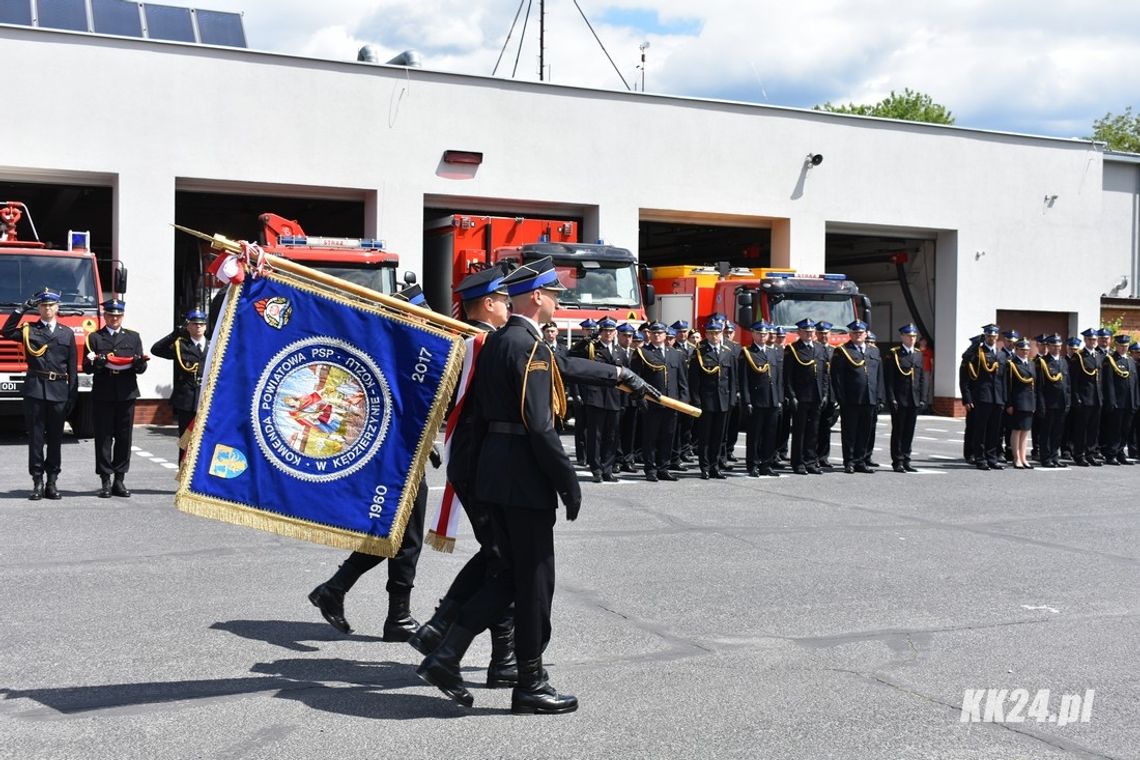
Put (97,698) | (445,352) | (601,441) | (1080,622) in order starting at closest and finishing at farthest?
(97,698) → (445,352) → (1080,622) → (601,441)

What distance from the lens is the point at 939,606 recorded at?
25.1 ft

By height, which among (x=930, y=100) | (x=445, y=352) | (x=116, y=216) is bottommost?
(x=445, y=352)

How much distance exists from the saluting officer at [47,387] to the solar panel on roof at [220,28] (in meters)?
14.4

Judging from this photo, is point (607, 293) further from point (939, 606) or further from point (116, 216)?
point (939, 606)

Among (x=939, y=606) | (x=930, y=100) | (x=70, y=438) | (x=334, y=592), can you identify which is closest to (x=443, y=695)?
(x=334, y=592)

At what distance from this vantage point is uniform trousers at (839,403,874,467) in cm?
1638

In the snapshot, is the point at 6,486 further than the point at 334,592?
→ Yes

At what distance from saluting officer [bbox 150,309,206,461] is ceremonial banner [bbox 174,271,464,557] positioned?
689cm

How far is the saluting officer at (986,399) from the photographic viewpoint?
17.3 m

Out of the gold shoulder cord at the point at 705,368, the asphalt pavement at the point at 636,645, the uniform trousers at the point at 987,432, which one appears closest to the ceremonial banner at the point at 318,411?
→ the asphalt pavement at the point at 636,645

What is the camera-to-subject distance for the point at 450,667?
535 centimetres

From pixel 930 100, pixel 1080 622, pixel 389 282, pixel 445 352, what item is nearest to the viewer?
pixel 445 352

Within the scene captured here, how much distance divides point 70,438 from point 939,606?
15.3m

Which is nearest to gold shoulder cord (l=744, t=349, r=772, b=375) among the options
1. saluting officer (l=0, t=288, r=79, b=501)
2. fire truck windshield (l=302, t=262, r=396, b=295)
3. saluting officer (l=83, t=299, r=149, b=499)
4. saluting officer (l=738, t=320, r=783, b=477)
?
saluting officer (l=738, t=320, r=783, b=477)
